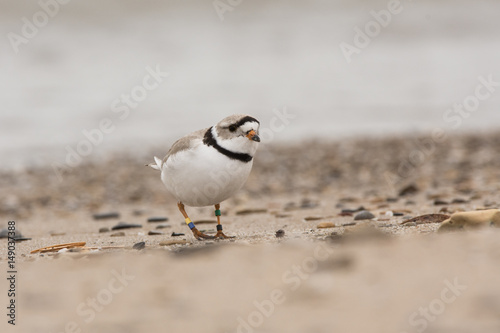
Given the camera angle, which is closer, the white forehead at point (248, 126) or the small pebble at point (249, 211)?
the white forehead at point (248, 126)

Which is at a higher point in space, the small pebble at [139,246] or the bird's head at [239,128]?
the bird's head at [239,128]

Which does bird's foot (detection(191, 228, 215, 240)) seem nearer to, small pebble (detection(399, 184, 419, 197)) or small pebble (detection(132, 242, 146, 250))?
small pebble (detection(132, 242, 146, 250))

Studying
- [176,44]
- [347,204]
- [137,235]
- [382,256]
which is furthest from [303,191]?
[176,44]

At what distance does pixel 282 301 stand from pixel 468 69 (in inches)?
640

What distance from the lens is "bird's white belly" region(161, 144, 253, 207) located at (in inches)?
176

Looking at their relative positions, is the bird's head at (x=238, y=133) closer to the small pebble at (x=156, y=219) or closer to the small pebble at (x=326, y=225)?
the small pebble at (x=326, y=225)

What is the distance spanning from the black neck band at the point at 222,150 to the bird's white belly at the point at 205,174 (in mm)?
22

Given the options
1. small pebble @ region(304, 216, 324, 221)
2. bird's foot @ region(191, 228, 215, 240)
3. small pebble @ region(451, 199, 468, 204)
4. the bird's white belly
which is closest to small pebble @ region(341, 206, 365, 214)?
small pebble @ region(304, 216, 324, 221)

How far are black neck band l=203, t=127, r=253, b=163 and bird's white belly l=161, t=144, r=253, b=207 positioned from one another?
0.07ft

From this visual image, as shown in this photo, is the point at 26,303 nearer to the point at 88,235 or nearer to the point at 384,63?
the point at 88,235

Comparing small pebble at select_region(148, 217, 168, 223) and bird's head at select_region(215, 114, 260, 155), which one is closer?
bird's head at select_region(215, 114, 260, 155)

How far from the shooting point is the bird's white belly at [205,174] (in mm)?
4465

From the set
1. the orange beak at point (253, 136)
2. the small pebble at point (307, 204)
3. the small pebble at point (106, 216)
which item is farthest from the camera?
the small pebble at point (106, 216)

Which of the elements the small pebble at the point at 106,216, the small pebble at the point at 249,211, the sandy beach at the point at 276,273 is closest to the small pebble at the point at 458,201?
the sandy beach at the point at 276,273
